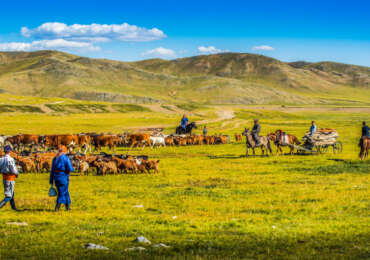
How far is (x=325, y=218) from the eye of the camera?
13.2 m

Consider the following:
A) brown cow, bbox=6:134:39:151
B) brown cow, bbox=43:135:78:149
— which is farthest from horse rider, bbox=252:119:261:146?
brown cow, bbox=6:134:39:151

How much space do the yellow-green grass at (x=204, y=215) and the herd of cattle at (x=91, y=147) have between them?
4.19 feet

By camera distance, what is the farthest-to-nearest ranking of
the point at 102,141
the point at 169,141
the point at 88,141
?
the point at 169,141, the point at 102,141, the point at 88,141

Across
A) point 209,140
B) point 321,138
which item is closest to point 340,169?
point 321,138

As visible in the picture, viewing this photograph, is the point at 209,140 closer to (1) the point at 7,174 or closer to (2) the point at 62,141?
(2) the point at 62,141

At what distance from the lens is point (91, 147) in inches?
1722

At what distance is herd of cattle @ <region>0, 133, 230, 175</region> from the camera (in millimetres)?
24844

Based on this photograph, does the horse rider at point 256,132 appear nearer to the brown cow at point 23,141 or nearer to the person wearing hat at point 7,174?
the brown cow at point 23,141

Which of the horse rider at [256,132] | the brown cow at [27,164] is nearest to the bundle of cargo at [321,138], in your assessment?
the horse rider at [256,132]

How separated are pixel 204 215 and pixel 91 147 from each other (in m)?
31.7

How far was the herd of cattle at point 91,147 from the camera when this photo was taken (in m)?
24.8

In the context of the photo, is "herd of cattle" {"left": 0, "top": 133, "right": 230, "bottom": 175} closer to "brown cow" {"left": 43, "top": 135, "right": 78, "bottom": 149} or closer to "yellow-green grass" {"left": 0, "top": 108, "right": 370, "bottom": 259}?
"brown cow" {"left": 43, "top": 135, "right": 78, "bottom": 149}

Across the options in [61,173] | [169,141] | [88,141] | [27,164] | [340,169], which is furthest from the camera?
[169,141]

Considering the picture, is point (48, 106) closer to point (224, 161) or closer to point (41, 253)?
point (224, 161)
